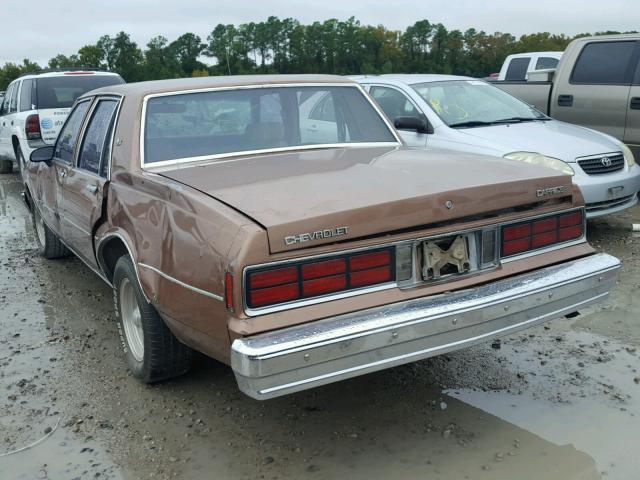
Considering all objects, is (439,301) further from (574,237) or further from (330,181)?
(574,237)

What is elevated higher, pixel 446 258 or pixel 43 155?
pixel 43 155

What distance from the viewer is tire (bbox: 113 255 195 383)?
3559 mm

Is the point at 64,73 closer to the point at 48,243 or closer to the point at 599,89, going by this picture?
the point at 48,243

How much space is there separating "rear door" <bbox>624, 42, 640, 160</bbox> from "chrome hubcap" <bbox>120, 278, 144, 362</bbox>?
631 centimetres

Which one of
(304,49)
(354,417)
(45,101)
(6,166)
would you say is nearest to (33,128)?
(45,101)

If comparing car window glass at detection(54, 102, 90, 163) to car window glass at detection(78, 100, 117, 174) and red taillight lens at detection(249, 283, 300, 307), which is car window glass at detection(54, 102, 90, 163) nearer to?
car window glass at detection(78, 100, 117, 174)

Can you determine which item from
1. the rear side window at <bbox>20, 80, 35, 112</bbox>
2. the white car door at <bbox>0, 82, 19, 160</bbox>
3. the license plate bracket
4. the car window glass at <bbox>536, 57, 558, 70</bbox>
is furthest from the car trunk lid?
the car window glass at <bbox>536, 57, 558, 70</bbox>

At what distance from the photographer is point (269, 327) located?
2.69 m

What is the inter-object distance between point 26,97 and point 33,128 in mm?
817

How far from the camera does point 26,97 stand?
35.5 ft

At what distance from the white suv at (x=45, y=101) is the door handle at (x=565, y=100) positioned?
6.38 meters

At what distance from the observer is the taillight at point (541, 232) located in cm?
328

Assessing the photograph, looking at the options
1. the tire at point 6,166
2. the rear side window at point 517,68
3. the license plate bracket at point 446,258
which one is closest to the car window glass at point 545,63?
the rear side window at point 517,68

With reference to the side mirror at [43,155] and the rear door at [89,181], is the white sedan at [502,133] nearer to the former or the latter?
the rear door at [89,181]
